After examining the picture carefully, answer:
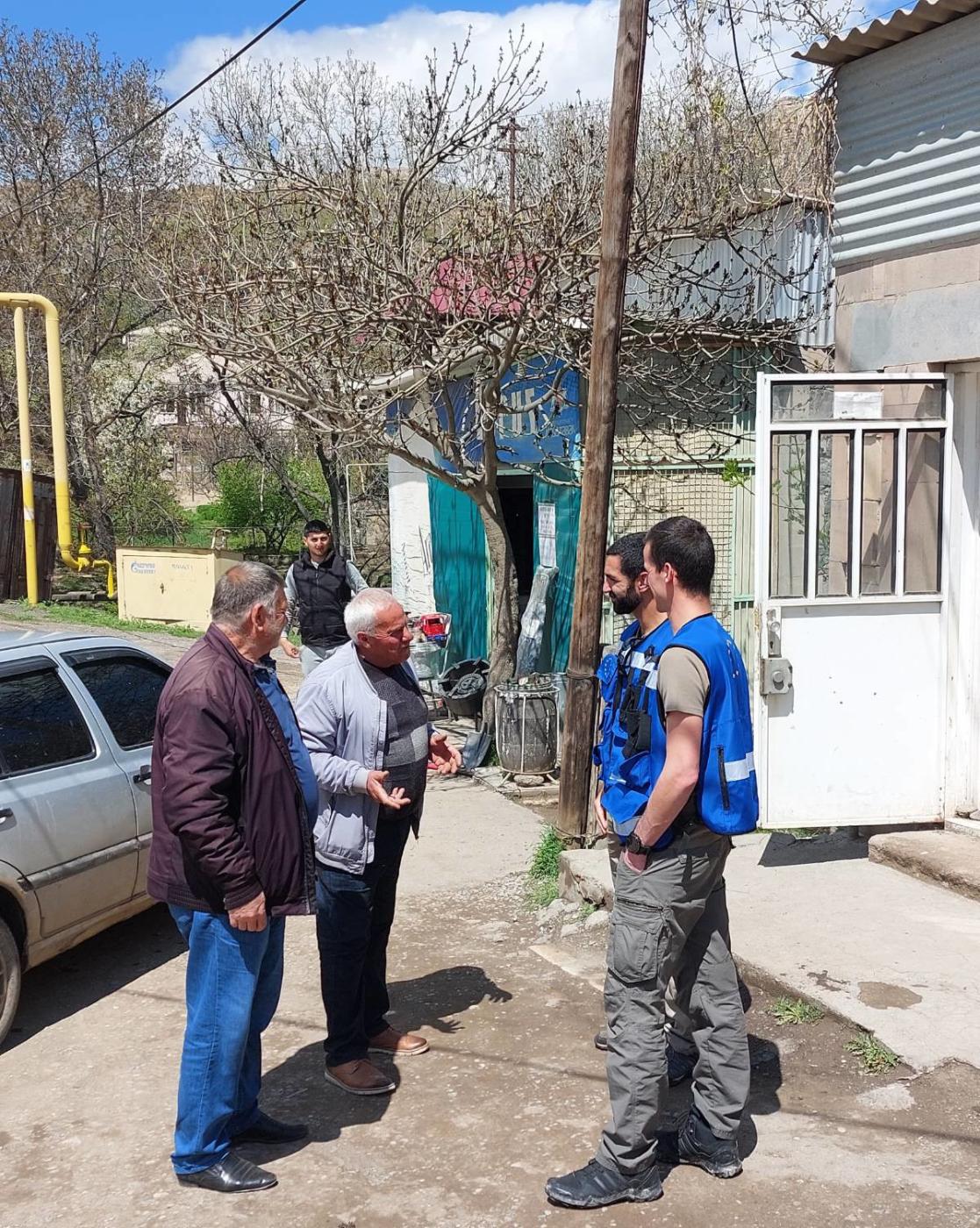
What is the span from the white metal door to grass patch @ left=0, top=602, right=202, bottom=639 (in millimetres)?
11645

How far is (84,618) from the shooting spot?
1742 centimetres

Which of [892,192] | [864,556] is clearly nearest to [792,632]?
[864,556]

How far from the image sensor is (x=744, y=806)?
10.8 feet

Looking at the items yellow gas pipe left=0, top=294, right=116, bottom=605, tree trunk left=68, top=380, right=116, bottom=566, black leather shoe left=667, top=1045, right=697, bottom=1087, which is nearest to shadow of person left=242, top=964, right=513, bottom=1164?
black leather shoe left=667, top=1045, right=697, bottom=1087

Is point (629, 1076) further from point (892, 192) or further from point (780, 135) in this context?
point (780, 135)

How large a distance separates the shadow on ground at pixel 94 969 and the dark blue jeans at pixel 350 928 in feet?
4.88

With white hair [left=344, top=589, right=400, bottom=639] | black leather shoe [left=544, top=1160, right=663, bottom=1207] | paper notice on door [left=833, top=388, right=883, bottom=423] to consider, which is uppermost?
paper notice on door [left=833, top=388, right=883, bottom=423]

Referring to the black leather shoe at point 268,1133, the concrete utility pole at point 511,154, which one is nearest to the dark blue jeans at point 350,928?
the black leather shoe at point 268,1133

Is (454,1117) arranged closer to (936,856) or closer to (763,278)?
(936,856)

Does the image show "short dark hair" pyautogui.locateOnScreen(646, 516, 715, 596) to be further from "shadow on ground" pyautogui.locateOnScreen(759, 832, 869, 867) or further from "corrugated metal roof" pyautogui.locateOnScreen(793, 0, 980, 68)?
"corrugated metal roof" pyautogui.locateOnScreen(793, 0, 980, 68)

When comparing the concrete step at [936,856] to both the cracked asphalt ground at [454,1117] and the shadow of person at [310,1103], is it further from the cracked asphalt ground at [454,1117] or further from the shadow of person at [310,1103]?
the shadow of person at [310,1103]

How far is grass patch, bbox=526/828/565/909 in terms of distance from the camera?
6.32 m

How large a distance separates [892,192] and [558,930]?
13.7 feet

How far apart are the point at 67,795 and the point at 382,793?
174 cm
